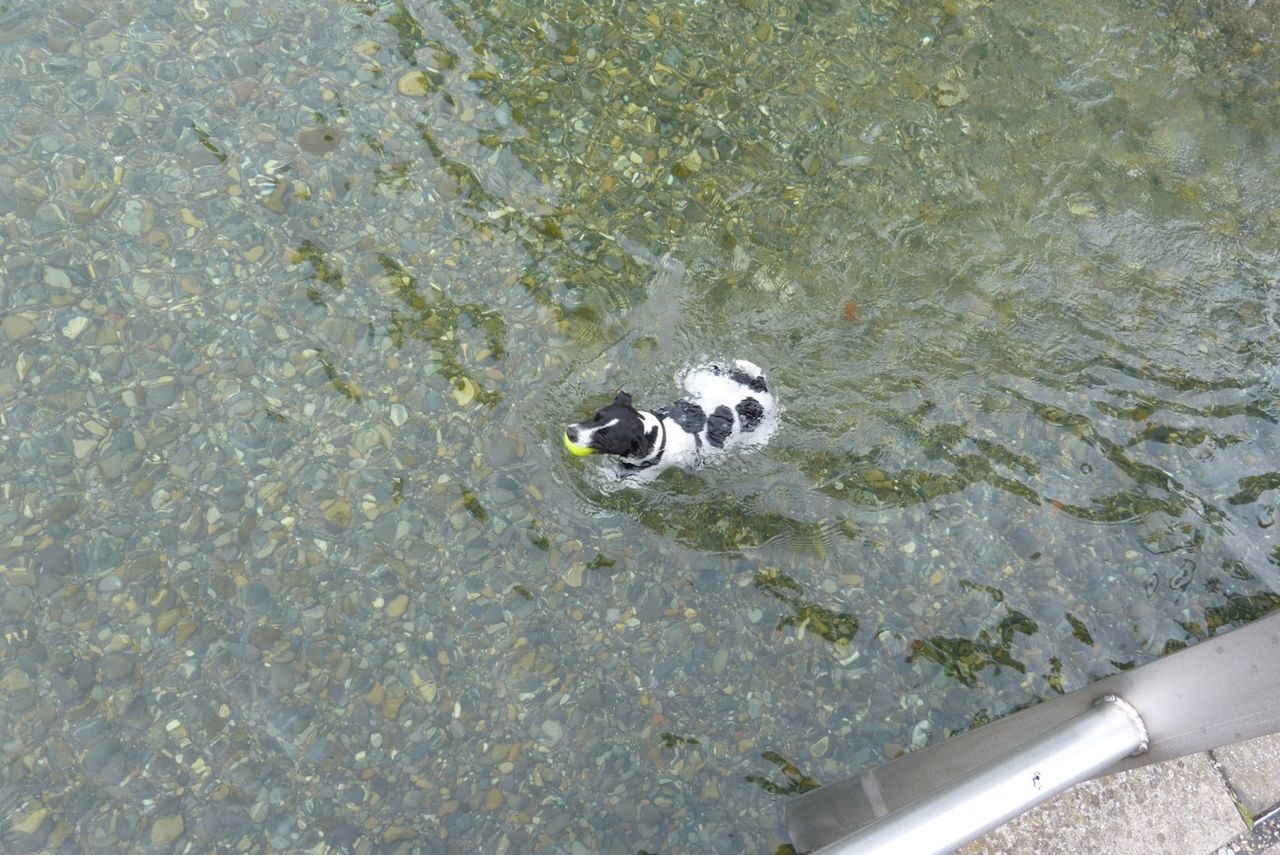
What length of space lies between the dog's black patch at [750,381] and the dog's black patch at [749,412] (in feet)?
0.27

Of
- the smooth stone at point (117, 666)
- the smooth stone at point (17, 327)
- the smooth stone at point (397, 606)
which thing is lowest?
the smooth stone at point (117, 666)

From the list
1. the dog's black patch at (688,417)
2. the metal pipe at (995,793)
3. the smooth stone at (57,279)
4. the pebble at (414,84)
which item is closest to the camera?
the metal pipe at (995,793)

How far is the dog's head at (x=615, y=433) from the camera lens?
388cm

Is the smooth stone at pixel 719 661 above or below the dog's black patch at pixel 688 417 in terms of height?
below

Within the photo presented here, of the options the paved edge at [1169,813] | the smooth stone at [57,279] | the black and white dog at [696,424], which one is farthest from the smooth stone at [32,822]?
the paved edge at [1169,813]

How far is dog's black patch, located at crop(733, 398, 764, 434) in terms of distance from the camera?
4738mm

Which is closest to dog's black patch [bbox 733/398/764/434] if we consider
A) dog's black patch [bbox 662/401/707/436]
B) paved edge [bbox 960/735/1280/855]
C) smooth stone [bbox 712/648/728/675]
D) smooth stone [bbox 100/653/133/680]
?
dog's black patch [bbox 662/401/707/436]

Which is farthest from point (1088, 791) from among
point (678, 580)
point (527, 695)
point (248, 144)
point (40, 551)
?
point (248, 144)

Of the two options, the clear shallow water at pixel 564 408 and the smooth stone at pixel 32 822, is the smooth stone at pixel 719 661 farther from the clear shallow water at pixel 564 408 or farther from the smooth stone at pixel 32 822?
Result: the smooth stone at pixel 32 822

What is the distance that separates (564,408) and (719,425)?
965mm

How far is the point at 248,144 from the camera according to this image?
17.5 ft

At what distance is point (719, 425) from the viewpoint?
466 cm

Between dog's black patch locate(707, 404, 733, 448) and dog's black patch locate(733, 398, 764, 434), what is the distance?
0.07 meters

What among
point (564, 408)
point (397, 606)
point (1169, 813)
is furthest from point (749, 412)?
point (1169, 813)
